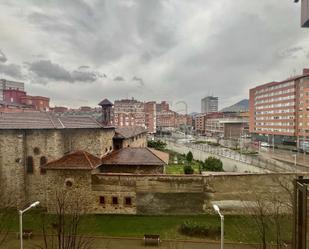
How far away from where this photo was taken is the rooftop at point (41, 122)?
23.4 metres

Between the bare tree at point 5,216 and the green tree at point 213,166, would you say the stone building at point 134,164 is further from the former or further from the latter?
the green tree at point 213,166

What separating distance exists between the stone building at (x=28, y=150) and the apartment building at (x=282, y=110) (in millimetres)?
54737

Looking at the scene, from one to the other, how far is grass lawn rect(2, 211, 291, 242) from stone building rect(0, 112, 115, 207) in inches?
124

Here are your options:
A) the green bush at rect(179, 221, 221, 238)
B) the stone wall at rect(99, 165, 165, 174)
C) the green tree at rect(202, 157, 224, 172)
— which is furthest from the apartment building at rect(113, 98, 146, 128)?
the green bush at rect(179, 221, 221, 238)

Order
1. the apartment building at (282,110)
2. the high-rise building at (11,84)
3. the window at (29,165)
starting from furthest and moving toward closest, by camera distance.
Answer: the high-rise building at (11,84)
the apartment building at (282,110)
the window at (29,165)

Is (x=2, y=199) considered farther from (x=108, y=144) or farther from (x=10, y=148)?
(x=108, y=144)

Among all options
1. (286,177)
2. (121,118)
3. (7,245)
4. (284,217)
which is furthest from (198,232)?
(121,118)

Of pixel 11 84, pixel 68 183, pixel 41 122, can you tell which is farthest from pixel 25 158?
pixel 11 84

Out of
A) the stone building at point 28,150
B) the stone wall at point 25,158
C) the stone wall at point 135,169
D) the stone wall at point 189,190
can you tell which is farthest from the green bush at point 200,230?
the stone wall at point 25,158

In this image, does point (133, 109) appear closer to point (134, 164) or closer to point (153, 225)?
point (134, 164)

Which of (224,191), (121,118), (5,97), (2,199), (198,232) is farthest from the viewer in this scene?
(121,118)

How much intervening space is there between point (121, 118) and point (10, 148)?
76.3 meters

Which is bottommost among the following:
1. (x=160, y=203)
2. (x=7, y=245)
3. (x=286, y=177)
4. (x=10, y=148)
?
(x=7, y=245)

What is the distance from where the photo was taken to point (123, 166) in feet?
76.5
